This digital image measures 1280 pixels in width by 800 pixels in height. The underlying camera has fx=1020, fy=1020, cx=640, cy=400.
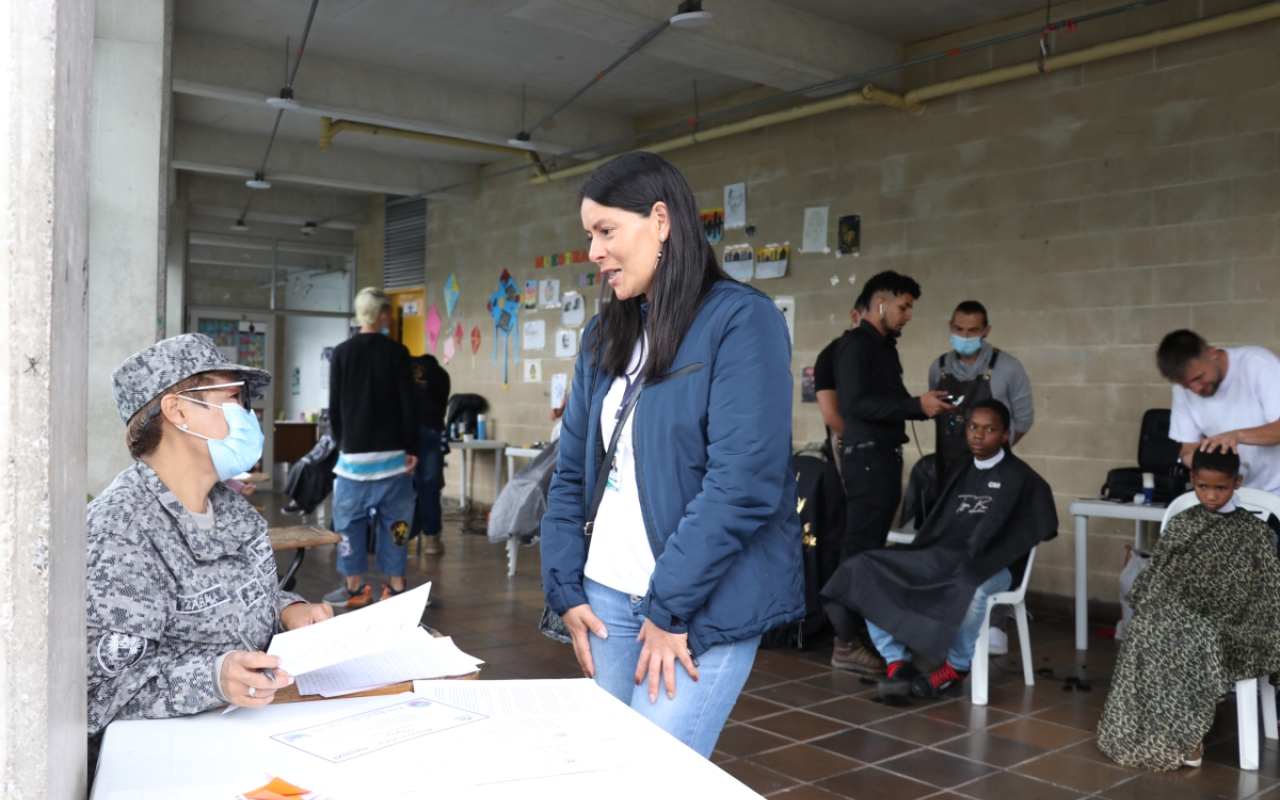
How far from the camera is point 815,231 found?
6820 mm

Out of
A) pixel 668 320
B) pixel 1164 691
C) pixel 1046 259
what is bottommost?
pixel 1164 691

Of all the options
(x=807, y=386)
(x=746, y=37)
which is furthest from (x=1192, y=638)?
(x=807, y=386)

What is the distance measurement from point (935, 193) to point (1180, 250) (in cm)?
147

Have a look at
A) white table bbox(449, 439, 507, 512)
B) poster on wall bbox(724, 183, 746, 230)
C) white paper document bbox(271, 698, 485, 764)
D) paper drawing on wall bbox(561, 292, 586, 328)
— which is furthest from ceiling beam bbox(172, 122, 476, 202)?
white paper document bbox(271, 698, 485, 764)

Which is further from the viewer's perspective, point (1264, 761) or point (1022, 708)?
point (1022, 708)

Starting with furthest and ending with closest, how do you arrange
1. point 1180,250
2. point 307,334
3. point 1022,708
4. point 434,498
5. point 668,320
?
point 307,334
point 434,498
point 1180,250
point 1022,708
point 668,320

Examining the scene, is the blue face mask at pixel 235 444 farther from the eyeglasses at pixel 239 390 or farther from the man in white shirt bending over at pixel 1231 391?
the man in white shirt bending over at pixel 1231 391

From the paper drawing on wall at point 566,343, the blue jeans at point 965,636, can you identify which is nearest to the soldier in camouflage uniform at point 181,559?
the blue jeans at point 965,636

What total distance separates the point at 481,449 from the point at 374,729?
8.92 m

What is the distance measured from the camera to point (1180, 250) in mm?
5070

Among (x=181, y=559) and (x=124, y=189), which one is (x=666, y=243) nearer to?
(x=181, y=559)

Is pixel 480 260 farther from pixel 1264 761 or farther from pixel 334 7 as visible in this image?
pixel 1264 761

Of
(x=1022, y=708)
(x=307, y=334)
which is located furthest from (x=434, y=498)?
(x=307, y=334)

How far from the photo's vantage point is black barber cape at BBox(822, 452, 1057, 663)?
3.91 m
